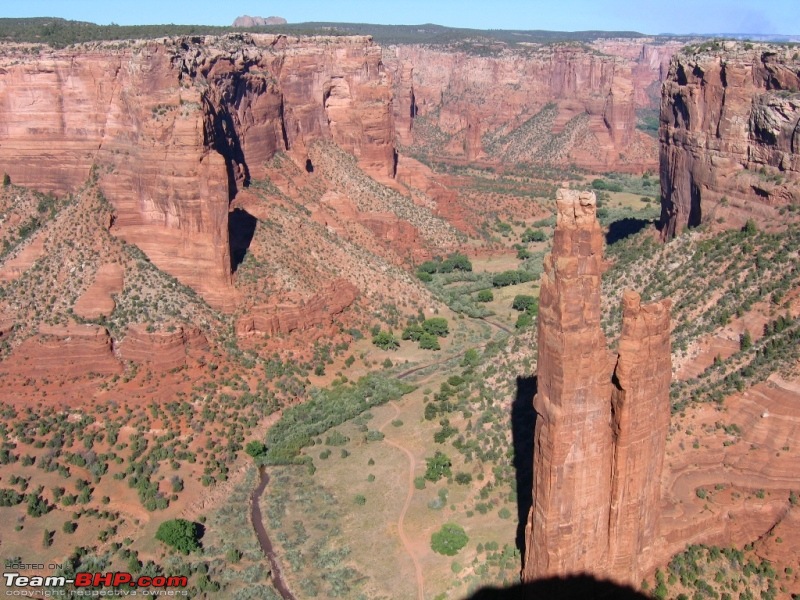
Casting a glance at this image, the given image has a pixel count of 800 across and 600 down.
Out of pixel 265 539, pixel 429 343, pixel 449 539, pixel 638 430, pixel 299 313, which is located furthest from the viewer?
pixel 429 343

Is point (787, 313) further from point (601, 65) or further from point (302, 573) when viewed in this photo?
point (601, 65)

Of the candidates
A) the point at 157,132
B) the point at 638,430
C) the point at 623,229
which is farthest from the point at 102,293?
the point at 623,229

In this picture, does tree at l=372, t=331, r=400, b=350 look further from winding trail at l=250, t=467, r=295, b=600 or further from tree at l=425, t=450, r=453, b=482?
tree at l=425, t=450, r=453, b=482

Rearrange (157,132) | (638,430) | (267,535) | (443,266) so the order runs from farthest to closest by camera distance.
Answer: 1. (443,266)
2. (157,132)
3. (267,535)
4. (638,430)

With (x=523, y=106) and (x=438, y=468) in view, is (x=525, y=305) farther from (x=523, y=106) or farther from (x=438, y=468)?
(x=523, y=106)

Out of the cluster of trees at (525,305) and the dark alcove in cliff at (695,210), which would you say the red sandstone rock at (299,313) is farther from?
the dark alcove in cliff at (695,210)


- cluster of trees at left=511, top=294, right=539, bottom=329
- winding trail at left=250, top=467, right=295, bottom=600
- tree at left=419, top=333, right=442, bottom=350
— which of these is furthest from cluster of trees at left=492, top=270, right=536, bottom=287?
winding trail at left=250, top=467, right=295, bottom=600
